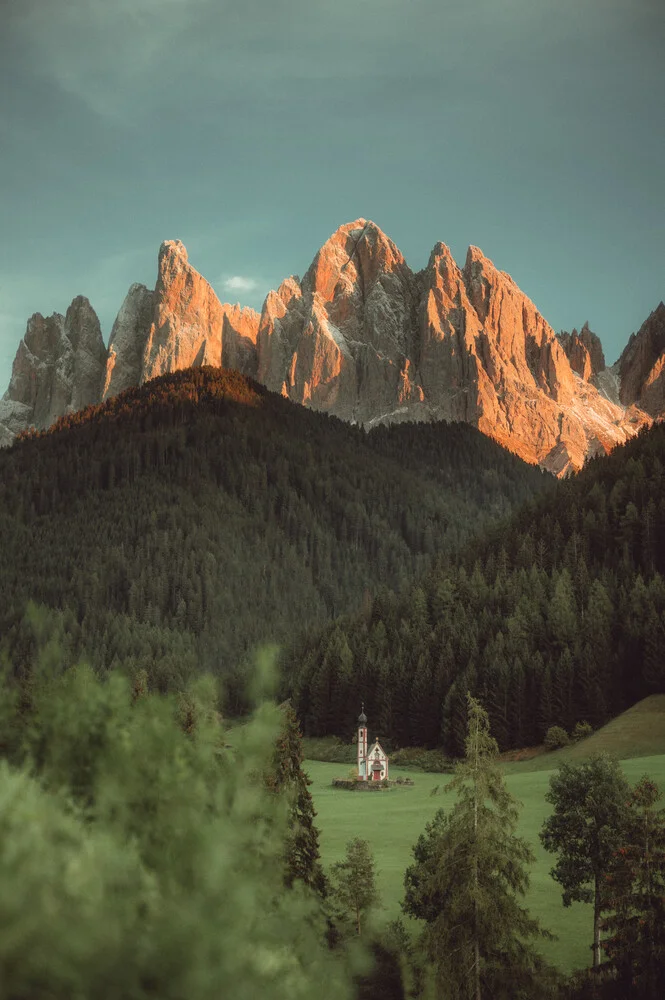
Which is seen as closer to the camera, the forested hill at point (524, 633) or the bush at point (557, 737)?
the bush at point (557, 737)

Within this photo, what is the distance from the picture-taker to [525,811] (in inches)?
2020

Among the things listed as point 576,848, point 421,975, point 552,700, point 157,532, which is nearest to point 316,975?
point 421,975

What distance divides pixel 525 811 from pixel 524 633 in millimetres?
50176

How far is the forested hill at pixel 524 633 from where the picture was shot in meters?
89.2

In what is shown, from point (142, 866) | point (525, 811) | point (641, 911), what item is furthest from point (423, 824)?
point (142, 866)

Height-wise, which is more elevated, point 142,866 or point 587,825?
point 142,866

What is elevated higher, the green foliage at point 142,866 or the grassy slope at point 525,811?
the green foliage at point 142,866

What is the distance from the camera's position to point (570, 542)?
122m

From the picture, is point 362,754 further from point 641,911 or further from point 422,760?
point 641,911

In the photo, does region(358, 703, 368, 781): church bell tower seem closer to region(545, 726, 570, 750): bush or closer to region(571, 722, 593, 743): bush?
region(545, 726, 570, 750): bush

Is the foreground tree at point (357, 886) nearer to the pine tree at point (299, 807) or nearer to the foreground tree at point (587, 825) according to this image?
the pine tree at point (299, 807)

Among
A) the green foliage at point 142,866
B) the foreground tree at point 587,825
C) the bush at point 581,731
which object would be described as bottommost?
the foreground tree at point 587,825

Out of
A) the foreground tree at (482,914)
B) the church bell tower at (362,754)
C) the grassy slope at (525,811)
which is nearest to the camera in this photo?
the foreground tree at (482,914)

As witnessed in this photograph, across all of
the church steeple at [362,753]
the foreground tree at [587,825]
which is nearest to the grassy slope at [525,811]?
the foreground tree at [587,825]
